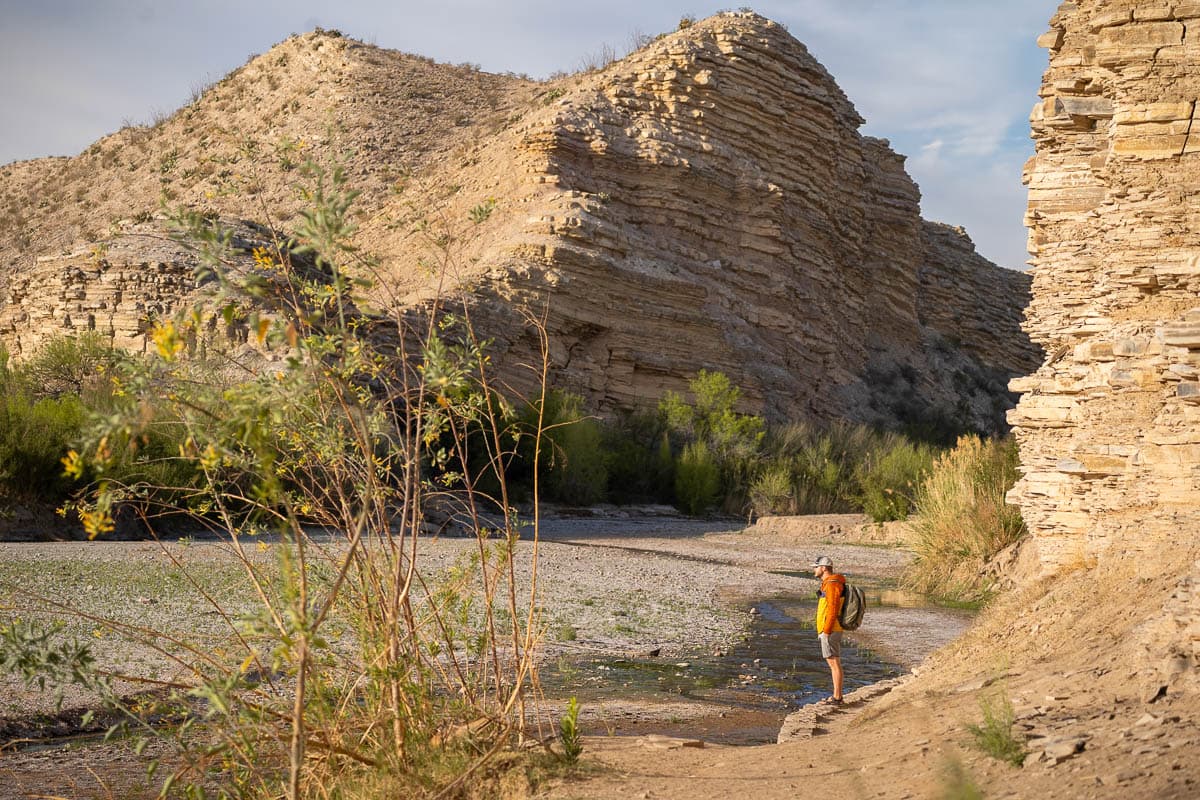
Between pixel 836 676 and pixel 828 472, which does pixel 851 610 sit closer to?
pixel 836 676

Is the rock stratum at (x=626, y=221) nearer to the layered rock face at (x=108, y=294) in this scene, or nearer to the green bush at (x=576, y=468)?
the layered rock face at (x=108, y=294)

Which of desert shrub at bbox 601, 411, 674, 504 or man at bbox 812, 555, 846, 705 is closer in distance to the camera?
man at bbox 812, 555, 846, 705

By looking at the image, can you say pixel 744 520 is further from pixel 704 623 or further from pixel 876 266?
pixel 876 266

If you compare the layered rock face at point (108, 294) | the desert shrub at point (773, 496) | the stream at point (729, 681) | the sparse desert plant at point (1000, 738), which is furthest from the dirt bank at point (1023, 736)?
the layered rock face at point (108, 294)

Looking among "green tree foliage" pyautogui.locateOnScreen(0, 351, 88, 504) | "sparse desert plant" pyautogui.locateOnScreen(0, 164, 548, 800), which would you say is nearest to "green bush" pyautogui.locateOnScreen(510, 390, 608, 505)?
"green tree foliage" pyautogui.locateOnScreen(0, 351, 88, 504)

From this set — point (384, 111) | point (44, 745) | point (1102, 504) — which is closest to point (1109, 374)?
point (1102, 504)

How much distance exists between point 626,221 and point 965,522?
2028 centimetres

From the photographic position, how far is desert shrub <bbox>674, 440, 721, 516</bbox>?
2706cm

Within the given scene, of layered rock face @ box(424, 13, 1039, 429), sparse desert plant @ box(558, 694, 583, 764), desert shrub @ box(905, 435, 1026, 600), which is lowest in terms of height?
sparse desert plant @ box(558, 694, 583, 764)

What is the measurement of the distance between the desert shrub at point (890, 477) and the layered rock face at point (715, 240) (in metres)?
5.00

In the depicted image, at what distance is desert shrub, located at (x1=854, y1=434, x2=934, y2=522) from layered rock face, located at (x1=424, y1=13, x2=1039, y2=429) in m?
5.00

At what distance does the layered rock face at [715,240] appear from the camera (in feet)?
102

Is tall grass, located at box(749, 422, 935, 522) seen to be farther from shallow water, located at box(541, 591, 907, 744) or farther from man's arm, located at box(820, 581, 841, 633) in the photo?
man's arm, located at box(820, 581, 841, 633)

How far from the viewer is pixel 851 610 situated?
7.96m
